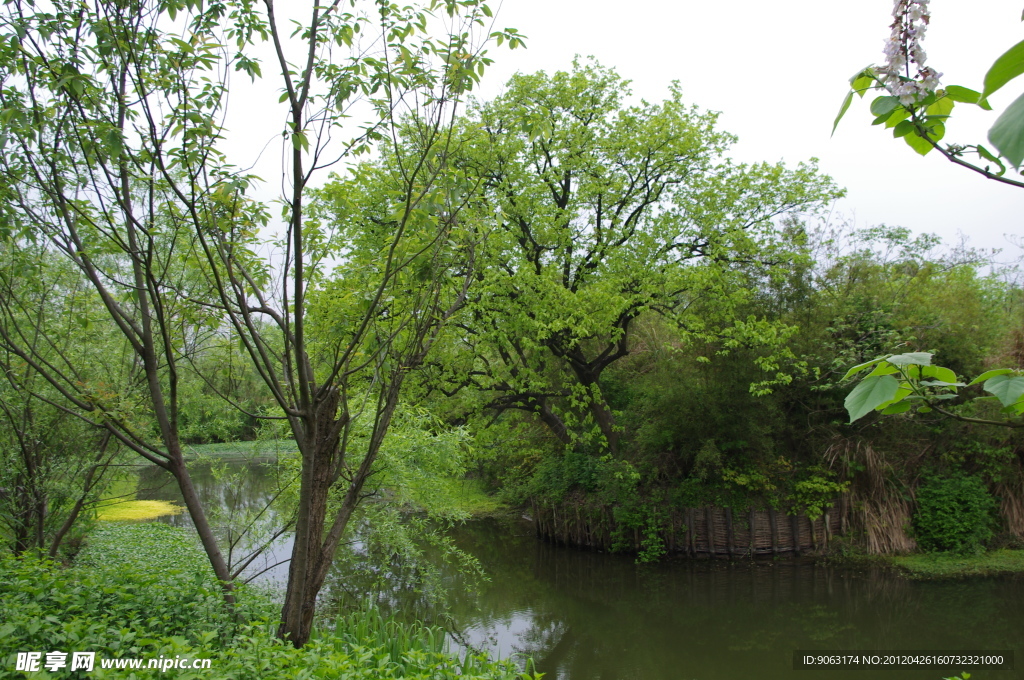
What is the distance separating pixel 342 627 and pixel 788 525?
888cm

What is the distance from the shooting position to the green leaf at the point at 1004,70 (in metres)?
0.56

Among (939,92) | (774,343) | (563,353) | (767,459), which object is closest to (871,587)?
(767,459)

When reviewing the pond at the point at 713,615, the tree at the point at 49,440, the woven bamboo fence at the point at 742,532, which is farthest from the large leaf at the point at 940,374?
the woven bamboo fence at the point at 742,532

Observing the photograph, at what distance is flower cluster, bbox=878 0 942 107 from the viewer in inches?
38.5

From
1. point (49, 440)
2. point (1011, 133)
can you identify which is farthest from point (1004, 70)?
point (49, 440)

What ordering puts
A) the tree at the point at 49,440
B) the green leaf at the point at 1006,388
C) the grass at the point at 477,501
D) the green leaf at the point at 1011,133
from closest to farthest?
the green leaf at the point at 1011,133 < the green leaf at the point at 1006,388 < the tree at the point at 49,440 < the grass at the point at 477,501

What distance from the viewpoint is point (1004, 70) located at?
0.58 meters

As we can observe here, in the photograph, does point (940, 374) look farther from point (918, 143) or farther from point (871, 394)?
point (918, 143)

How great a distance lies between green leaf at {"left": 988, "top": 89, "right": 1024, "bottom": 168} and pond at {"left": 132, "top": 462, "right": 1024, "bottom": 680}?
311 inches

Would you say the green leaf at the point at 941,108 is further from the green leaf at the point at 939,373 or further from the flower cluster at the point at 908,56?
the green leaf at the point at 939,373

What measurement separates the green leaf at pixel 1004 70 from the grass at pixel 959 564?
1143cm

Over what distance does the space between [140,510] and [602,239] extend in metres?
13.2

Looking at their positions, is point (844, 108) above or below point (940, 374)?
above

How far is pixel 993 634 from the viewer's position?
8039 millimetres
